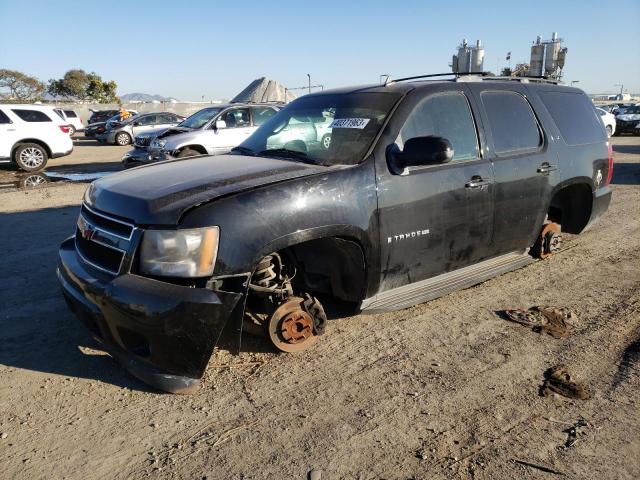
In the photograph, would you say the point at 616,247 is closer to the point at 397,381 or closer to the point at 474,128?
the point at 474,128

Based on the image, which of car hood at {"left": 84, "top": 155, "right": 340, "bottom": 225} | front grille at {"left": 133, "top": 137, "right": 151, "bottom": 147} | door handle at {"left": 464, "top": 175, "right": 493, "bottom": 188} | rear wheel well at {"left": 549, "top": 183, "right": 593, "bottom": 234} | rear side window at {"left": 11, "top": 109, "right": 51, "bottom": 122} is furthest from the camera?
rear side window at {"left": 11, "top": 109, "right": 51, "bottom": 122}

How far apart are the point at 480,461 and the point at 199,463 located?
52.7 inches

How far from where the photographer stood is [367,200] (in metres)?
3.16

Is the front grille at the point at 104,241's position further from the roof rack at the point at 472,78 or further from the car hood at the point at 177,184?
the roof rack at the point at 472,78

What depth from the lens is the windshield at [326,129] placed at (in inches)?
134

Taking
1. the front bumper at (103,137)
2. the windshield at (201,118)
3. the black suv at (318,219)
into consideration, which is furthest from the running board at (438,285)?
the front bumper at (103,137)

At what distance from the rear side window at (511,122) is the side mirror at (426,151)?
3.43 feet

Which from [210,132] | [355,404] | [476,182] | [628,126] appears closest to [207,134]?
[210,132]

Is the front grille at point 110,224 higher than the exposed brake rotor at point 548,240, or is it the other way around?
the front grille at point 110,224

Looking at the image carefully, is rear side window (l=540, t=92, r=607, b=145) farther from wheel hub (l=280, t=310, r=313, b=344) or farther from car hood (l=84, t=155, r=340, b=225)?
wheel hub (l=280, t=310, r=313, b=344)

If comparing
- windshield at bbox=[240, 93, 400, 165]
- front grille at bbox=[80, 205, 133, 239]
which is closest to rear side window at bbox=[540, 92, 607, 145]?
windshield at bbox=[240, 93, 400, 165]

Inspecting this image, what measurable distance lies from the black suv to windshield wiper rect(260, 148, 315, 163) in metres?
0.02

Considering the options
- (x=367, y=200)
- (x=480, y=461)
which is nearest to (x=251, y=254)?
(x=367, y=200)

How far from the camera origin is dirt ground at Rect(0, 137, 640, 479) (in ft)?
7.59
